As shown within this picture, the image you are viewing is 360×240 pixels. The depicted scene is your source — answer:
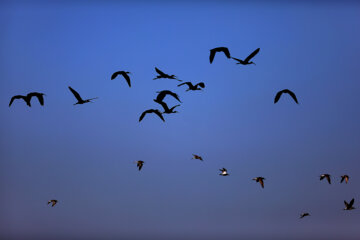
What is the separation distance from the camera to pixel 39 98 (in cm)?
2519

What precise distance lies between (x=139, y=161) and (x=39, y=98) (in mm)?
11232

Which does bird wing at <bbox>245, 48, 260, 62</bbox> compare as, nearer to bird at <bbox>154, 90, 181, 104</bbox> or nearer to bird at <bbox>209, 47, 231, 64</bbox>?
bird at <bbox>209, 47, 231, 64</bbox>

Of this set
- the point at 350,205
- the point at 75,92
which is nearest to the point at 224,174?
the point at 350,205

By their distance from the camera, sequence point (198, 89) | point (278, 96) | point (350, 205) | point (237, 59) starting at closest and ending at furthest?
point (237, 59) → point (278, 96) → point (198, 89) → point (350, 205)

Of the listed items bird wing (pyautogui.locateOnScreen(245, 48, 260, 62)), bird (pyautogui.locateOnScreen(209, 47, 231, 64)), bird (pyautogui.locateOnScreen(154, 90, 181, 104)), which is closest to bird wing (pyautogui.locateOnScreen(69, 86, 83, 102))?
bird (pyautogui.locateOnScreen(154, 90, 181, 104))

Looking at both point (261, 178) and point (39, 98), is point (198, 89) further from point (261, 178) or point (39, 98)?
point (261, 178)

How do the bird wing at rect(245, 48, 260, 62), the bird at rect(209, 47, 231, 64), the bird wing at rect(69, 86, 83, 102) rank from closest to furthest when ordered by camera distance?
the bird wing at rect(69, 86, 83, 102) → the bird wing at rect(245, 48, 260, 62) → the bird at rect(209, 47, 231, 64)

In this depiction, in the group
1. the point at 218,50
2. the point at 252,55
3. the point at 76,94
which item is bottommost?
the point at 76,94

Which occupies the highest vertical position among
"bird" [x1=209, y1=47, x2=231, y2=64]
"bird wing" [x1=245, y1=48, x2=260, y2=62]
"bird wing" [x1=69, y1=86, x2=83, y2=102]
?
"bird" [x1=209, y1=47, x2=231, y2=64]

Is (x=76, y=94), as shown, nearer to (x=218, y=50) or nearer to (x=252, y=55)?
(x=218, y=50)

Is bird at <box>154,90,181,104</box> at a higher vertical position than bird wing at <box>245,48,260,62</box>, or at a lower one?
lower

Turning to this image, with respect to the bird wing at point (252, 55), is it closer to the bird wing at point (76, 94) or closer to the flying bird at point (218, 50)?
the flying bird at point (218, 50)

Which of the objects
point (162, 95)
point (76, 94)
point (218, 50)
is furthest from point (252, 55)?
point (76, 94)

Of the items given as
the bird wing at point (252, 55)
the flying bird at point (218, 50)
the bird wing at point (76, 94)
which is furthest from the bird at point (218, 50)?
the bird wing at point (76, 94)
